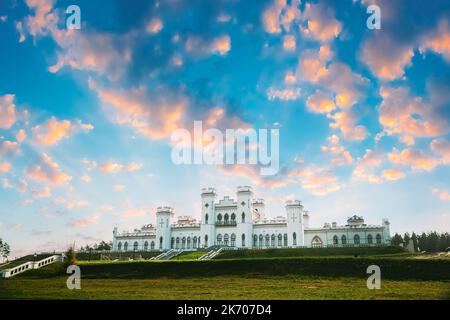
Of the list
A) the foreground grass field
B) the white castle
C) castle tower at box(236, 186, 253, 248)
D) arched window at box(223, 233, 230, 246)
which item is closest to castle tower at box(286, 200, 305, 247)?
the white castle

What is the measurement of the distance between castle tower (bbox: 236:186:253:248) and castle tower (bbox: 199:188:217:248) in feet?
16.0

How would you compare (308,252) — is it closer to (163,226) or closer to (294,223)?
(294,223)

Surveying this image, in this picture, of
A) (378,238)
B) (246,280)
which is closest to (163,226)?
(378,238)

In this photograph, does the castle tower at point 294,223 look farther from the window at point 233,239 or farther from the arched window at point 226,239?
the arched window at point 226,239

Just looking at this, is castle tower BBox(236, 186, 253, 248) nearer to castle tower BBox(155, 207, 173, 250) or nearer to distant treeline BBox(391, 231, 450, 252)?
castle tower BBox(155, 207, 173, 250)

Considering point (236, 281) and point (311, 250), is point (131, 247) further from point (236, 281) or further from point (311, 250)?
point (236, 281)

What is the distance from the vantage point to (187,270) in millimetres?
37469

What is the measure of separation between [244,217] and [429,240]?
41.0m

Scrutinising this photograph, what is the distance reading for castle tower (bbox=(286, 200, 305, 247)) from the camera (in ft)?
229

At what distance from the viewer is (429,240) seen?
83.2m

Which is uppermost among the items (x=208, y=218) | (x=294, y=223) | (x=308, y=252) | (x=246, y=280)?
(x=208, y=218)

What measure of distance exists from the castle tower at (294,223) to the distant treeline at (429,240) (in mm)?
19304

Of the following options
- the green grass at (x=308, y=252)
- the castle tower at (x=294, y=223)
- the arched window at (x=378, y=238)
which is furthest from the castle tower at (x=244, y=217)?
the arched window at (x=378, y=238)

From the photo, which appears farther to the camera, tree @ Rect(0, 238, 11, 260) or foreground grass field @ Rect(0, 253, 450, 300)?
tree @ Rect(0, 238, 11, 260)
